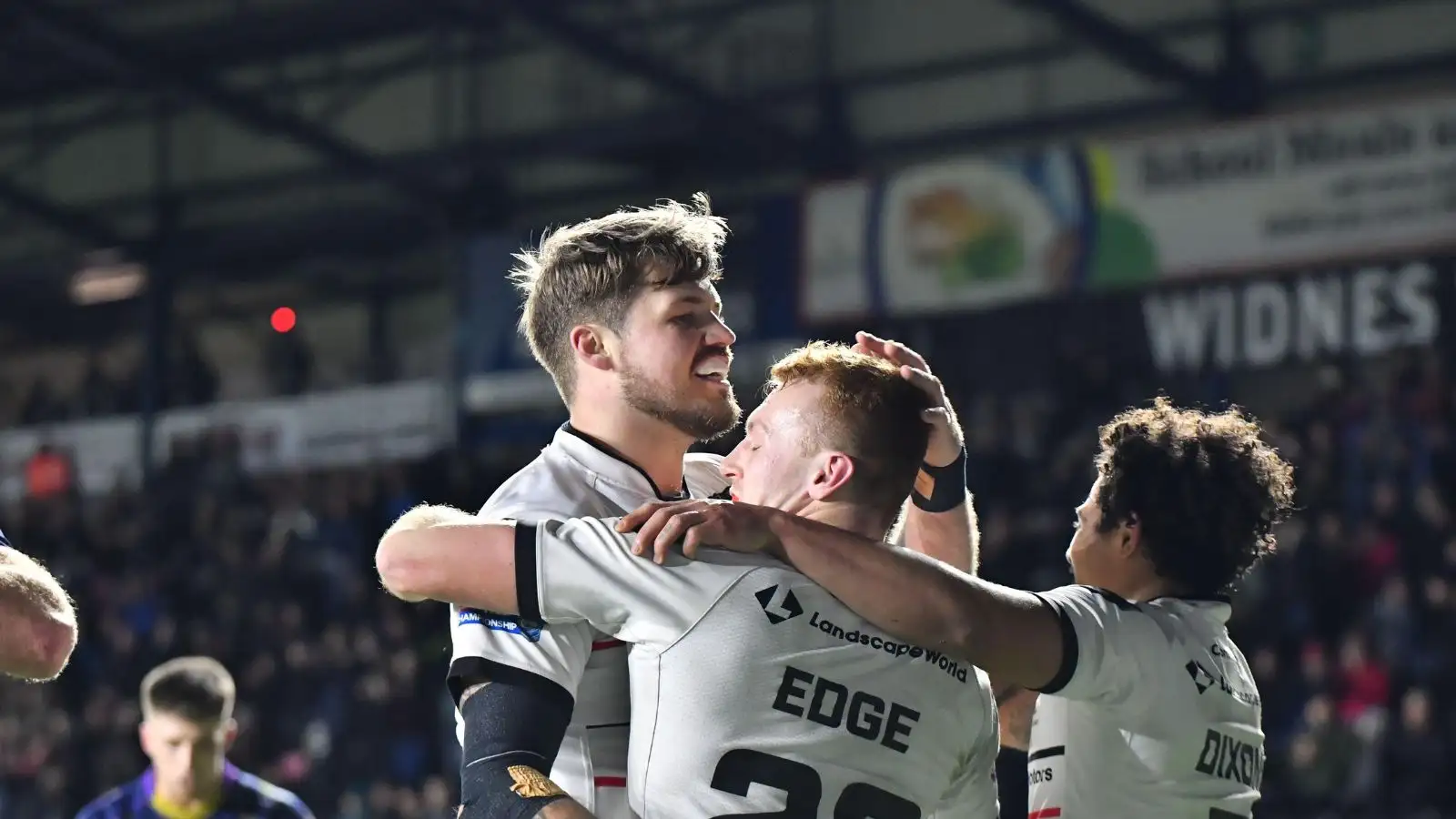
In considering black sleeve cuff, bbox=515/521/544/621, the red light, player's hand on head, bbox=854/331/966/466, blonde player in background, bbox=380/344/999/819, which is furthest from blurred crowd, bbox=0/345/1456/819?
black sleeve cuff, bbox=515/521/544/621

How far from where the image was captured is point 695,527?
9.87 feet

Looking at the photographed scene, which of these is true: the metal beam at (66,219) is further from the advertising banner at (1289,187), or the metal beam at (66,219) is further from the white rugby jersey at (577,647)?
the white rugby jersey at (577,647)

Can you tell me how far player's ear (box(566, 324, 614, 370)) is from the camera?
353 cm

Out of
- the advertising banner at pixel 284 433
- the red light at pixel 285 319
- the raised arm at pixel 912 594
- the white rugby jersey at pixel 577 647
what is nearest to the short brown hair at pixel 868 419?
the raised arm at pixel 912 594

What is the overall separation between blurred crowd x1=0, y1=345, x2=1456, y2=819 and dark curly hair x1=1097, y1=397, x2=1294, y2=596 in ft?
26.9

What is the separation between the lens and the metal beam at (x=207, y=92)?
19672 millimetres

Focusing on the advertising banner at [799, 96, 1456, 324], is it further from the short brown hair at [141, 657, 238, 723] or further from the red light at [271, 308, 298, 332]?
the short brown hair at [141, 657, 238, 723]

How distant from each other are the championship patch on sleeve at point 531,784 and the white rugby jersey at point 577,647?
0.55 feet

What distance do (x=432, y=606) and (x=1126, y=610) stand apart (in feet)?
47.4

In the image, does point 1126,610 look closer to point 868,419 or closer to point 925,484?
point 925,484

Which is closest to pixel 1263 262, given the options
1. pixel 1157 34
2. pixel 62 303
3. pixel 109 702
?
pixel 1157 34

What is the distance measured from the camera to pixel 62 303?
25.9 m

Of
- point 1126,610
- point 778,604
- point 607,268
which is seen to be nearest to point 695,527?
point 778,604

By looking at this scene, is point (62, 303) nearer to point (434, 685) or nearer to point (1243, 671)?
point (434, 685)
